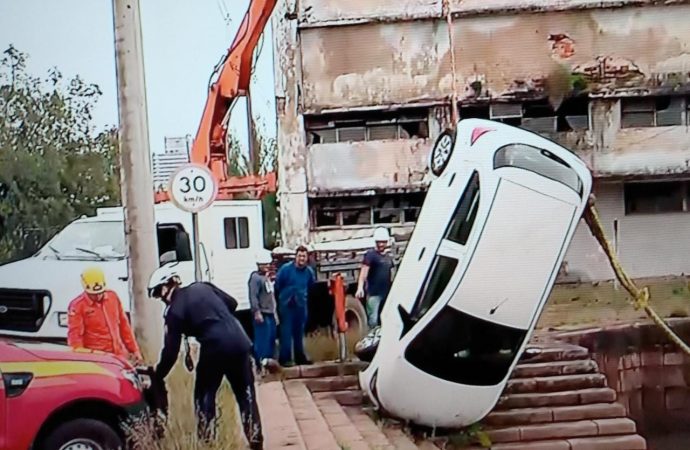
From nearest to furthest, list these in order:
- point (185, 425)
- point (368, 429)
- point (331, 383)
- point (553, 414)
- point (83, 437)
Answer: point (83, 437)
point (185, 425)
point (368, 429)
point (553, 414)
point (331, 383)

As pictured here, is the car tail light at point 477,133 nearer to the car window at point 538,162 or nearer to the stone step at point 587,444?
the car window at point 538,162

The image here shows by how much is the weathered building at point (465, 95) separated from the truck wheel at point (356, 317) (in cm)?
28

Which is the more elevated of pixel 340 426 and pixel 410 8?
pixel 410 8

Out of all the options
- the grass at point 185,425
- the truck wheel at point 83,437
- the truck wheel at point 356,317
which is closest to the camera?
the truck wheel at point 83,437

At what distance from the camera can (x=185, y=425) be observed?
321 centimetres

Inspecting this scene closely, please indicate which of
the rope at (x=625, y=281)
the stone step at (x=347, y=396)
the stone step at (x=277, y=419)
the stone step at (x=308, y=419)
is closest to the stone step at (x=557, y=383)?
the rope at (x=625, y=281)

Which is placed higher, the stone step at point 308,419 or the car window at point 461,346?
the car window at point 461,346

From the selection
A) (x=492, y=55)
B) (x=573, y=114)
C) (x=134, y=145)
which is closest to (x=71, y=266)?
(x=134, y=145)

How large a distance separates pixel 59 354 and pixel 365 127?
4.92 feet

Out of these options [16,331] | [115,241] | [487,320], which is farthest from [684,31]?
[16,331]

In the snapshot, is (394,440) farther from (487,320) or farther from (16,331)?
(16,331)

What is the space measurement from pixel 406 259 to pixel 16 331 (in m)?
1.39

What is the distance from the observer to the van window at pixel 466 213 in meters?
3.66

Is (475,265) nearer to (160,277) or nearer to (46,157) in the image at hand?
(160,277)
